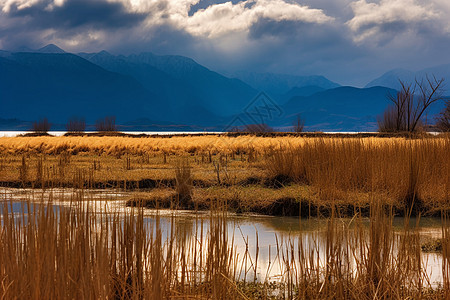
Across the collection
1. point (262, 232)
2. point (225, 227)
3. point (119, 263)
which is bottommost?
point (262, 232)

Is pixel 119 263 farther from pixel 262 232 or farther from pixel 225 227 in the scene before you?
pixel 262 232

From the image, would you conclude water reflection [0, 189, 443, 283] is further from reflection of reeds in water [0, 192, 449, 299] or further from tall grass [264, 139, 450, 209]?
reflection of reeds in water [0, 192, 449, 299]

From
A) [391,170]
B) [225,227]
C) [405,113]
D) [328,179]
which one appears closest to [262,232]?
[328,179]

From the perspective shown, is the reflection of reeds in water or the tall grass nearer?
the reflection of reeds in water

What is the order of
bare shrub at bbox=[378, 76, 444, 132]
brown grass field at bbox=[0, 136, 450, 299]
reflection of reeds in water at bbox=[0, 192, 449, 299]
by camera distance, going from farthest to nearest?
1. bare shrub at bbox=[378, 76, 444, 132]
2. brown grass field at bbox=[0, 136, 450, 299]
3. reflection of reeds in water at bbox=[0, 192, 449, 299]

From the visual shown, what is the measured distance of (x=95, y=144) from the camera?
26656mm

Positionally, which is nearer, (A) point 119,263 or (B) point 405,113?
(A) point 119,263

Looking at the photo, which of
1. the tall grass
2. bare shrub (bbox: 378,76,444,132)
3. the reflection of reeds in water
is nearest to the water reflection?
the tall grass

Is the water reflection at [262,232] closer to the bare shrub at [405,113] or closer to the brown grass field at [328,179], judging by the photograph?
the brown grass field at [328,179]

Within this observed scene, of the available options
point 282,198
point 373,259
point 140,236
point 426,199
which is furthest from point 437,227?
point 140,236

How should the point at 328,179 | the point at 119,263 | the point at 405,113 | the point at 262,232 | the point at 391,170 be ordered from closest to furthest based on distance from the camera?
the point at 119,263 → the point at 262,232 → the point at 328,179 → the point at 391,170 → the point at 405,113

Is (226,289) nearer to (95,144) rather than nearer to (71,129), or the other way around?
(95,144)

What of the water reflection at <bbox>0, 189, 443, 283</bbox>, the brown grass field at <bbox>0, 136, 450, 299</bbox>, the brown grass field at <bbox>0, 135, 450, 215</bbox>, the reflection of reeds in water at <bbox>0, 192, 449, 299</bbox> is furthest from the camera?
the brown grass field at <bbox>0, 135, 450, 215</bbox>

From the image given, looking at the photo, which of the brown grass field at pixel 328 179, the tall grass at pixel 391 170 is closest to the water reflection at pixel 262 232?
the brown grass field at pixel 328 179
